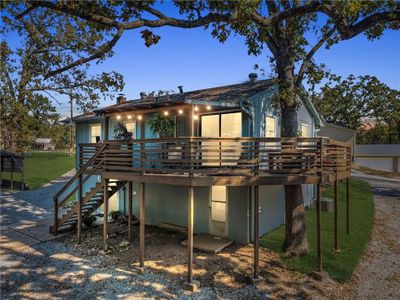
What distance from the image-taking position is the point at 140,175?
953 centimetres

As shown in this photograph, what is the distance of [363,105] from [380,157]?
29.4 ft

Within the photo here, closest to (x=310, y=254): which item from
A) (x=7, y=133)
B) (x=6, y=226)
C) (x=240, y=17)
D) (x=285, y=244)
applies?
(x=285, y=244)

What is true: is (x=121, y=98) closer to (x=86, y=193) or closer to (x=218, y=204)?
(x=86, y=193)

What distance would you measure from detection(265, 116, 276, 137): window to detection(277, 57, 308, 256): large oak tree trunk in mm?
2440

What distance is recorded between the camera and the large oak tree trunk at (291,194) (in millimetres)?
10203

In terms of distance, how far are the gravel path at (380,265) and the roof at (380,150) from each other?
29.8 meters

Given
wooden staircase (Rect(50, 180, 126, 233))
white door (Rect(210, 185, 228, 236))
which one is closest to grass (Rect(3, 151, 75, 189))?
wooden staircase (Rect(50, 180, 126, 233))

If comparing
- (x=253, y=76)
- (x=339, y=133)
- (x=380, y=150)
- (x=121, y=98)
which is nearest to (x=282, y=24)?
(x=253, y=76)

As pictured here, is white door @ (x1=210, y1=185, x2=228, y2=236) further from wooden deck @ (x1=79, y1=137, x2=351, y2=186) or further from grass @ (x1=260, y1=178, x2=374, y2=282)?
wooden deck @ (x1=79, y1=137, x2=351, y2=186)

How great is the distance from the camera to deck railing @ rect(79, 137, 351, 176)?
27.6ft

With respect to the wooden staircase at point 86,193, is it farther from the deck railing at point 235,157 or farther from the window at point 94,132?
the window at point 94,132

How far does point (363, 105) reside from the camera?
138 feet

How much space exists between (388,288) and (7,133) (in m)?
31.2

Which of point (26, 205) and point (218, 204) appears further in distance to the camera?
point (26, 205)
